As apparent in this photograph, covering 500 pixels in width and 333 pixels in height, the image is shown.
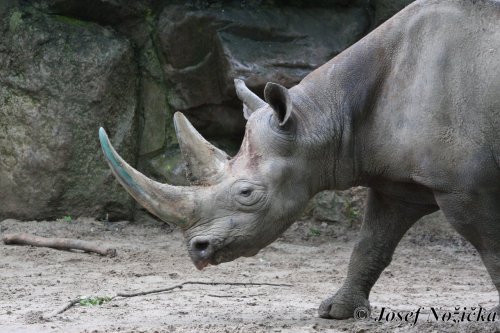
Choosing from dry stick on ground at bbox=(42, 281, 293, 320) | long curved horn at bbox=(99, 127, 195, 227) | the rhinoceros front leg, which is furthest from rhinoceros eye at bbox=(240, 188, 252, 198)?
dry stick on ground at bbox=(42, 281, 293, 320)

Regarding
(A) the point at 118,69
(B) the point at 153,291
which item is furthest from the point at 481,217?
(A) the point at 118,69

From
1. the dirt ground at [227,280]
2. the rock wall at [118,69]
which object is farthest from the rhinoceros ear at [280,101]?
the rock wall at [118,69]

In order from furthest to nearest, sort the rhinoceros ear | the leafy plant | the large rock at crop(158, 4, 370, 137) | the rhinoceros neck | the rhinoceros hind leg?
Answer: the large rock at crop(158, 4, 370, 137) → the leafy plant → the rhinoceros neck → the rhinoceros ear → the rhinoceros hind leg

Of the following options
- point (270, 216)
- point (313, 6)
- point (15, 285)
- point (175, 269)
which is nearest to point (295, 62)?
point (313, 6)

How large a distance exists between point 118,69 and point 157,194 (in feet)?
16.4

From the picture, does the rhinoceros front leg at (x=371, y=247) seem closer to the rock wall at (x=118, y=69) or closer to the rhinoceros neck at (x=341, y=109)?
the rhinoceros neck at (x=341, y=109)

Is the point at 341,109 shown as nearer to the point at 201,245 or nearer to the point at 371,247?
the point at 371,247

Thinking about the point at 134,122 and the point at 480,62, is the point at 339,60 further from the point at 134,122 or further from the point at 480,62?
the point at 134,122

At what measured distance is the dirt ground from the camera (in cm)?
621

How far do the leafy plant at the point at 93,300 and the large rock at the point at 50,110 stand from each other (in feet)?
11.2

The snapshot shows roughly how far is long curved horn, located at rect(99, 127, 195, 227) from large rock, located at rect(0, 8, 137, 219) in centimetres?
471

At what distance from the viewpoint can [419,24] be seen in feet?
19.6

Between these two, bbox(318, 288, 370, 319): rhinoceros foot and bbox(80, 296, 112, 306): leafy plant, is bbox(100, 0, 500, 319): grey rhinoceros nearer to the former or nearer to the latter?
bbox(318, 288, 370, 319): rhinoceros foot

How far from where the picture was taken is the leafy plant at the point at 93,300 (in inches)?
274
